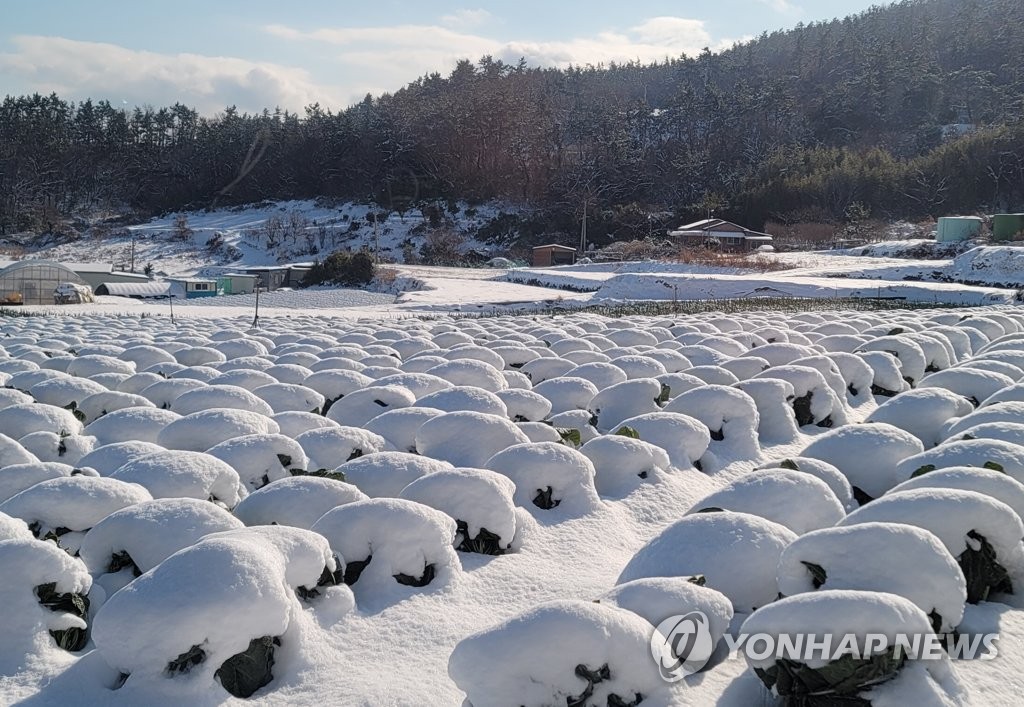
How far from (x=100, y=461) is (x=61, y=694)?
3.04 metres

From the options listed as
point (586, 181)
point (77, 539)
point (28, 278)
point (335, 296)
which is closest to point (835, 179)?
point (586, 181)

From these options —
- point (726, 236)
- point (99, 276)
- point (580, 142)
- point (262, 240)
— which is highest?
point (580, 142)

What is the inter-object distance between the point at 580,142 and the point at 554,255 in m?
28.9

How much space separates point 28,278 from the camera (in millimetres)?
38500

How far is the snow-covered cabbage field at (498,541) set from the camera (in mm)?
3311

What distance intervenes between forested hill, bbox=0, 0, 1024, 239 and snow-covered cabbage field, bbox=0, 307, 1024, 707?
55595 mm

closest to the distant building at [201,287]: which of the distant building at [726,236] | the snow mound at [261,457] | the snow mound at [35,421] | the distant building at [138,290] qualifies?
the distant building at [138,290]

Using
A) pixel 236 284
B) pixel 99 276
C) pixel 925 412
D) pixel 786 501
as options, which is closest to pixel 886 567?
Answer: pixel 786 501

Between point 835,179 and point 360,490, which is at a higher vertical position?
Result: point 835,179

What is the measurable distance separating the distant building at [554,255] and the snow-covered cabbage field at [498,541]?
44.4 metres

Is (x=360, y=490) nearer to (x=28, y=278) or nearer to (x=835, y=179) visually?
(x=28, y=278)

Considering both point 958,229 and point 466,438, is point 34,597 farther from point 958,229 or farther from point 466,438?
point 958,229

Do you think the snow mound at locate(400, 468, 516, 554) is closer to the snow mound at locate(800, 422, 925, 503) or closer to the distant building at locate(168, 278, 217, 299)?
the snow mound at locate(800, 422, 925, 503)

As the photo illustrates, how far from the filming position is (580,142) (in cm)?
7850
